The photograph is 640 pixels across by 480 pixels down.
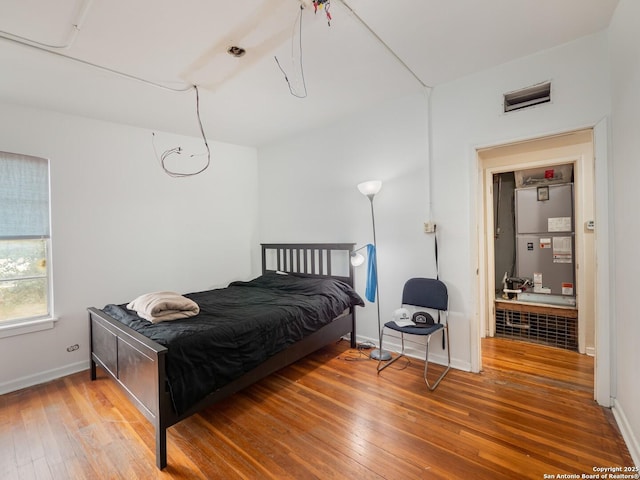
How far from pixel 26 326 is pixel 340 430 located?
2.90 m

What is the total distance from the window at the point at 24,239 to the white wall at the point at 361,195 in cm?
250

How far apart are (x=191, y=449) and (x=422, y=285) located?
7.31 feet

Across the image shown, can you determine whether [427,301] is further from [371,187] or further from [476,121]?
[476,121]

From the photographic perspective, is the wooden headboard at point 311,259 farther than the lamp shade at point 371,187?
Yes

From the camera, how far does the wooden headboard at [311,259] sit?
359cm

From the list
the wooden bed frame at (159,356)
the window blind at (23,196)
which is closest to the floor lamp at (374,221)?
the wooden bed frame at (159,356)

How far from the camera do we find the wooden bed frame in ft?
5.73

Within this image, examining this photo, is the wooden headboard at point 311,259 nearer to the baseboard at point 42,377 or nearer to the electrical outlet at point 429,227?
the electrical outlet at point 429,227

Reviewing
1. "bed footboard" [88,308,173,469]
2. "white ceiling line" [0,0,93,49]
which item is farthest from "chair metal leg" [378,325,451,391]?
"white ceiling line" [0,0,93,49]

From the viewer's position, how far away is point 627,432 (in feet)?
5.86

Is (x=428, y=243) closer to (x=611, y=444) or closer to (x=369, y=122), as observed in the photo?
(x=369, y=122)

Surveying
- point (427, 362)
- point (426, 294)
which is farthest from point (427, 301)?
point (427, 362)

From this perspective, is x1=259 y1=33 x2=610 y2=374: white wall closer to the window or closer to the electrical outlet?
the electrical outlet

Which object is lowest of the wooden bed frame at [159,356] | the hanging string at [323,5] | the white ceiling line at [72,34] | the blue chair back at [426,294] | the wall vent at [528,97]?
the wooden bed frame at [159,356]
